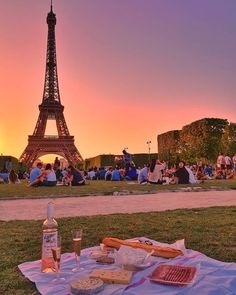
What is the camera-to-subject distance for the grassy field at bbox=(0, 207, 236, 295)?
4508 millimetres

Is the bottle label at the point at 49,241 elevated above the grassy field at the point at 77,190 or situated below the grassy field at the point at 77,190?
below

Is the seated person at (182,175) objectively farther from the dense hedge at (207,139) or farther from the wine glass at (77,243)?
the dense hedge at (207,139)

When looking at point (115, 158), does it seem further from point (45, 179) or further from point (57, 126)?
point (45, 179)

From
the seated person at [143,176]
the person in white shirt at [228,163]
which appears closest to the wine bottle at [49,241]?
the seated person at [143,176]

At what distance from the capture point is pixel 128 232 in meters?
6.27

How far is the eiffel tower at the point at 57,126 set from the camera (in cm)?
5950

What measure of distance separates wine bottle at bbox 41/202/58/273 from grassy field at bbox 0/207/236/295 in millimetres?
255

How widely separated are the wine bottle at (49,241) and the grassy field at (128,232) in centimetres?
25

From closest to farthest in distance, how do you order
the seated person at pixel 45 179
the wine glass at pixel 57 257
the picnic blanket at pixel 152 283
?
the picnic blanket at pixel 152 283
the wine glass at pixel 57 257
the seated person at pixel 45 179

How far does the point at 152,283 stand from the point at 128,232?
8.74 ft

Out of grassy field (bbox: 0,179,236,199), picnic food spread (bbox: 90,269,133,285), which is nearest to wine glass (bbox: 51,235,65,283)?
picnic food spread (bbox: 90,269,133,285)

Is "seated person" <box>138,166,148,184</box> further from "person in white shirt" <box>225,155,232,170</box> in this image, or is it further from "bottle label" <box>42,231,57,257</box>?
"bottle label" <box>42,231,57,257</box>

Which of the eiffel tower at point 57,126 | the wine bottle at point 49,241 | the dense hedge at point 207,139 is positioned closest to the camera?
the wine bottle at point 49,241

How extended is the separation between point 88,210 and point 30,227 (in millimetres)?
2791
